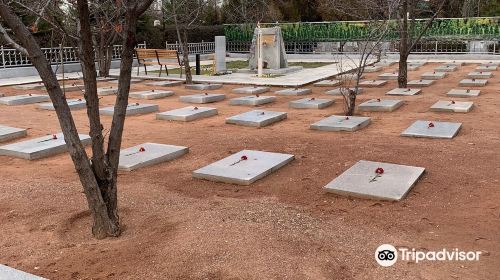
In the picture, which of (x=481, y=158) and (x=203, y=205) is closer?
(x=203, y=205)

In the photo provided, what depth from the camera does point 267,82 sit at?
14.1 m

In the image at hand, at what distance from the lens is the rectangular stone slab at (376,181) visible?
4359 mm

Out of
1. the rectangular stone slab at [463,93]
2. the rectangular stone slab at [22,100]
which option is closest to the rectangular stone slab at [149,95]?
the rectangular stone slab at [22,100]

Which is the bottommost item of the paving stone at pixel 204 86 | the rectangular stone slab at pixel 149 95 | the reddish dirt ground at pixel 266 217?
the reddish dirt ground at pixel 266 217

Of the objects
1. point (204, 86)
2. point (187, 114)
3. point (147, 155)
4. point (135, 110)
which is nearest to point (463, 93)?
point (187, 114)

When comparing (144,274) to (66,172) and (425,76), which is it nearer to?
(66,172)

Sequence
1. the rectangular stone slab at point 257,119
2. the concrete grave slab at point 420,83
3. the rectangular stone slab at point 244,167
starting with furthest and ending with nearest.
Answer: the concrete grave slab at point 420,83 < the rectangular stone slab at point 257,119 < the rectangular stone slab at point 244,167

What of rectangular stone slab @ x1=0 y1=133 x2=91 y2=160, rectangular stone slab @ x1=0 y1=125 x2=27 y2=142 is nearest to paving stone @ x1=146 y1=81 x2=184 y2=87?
rectangular stone slab @ x1=0 y1=125 x2=27 y2=142

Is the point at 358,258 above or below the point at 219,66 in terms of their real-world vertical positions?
→ below

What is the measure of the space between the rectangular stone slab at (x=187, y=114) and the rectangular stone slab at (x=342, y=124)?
7.24 ft

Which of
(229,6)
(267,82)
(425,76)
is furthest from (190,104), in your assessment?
(229,6)

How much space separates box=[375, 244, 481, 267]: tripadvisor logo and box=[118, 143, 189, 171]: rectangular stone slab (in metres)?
3.13

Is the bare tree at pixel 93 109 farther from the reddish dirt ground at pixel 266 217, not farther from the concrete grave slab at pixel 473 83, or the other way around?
the concrete grave slab at pixel 473 83

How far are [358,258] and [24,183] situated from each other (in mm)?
3630
